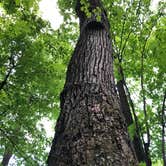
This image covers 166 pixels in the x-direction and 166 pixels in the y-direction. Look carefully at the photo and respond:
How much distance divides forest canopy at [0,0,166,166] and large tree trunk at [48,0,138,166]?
245 centimetres

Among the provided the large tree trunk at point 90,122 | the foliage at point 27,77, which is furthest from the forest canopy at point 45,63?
the large tree trunk at point 90,122

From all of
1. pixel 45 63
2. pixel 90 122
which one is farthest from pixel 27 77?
pixel 90 122

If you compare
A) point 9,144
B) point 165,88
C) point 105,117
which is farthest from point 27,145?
point 105,117

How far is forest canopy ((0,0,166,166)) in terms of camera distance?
6902 mm

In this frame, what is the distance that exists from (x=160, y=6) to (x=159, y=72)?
1704mm

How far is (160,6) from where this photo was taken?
269 inches

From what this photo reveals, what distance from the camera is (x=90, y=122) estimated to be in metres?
2.60

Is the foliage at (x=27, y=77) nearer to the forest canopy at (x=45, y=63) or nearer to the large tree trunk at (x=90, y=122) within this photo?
the forest canopy at (x=45, y=63)

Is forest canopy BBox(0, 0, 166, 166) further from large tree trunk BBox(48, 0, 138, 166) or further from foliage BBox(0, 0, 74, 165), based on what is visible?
large tree trunk BBox(48, 0, 138, 166)

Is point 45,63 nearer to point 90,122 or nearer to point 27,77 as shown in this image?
point 27,77

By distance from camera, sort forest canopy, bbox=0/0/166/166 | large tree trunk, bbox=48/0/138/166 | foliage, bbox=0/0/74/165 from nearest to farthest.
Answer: large tree trunk, bbox=48/0/138/166 < forest canopy, bbox=0/0/166/166 < foliage, bbox=0/0/74/165

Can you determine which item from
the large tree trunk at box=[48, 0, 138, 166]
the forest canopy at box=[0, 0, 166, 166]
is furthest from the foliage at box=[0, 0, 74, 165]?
the large tree trunk at box=[48, 0, 138, 166]

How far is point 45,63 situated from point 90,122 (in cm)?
669

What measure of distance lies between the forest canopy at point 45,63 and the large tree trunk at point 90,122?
2.45 m
